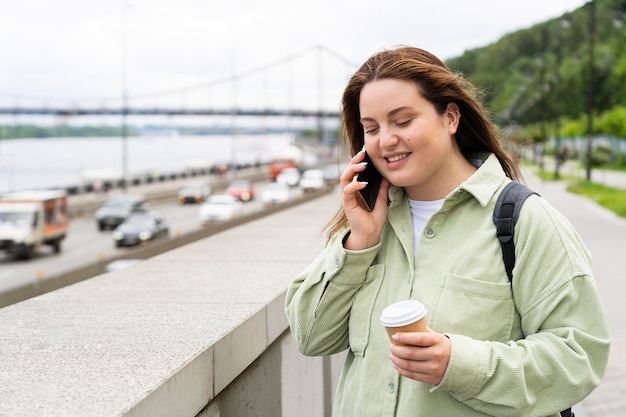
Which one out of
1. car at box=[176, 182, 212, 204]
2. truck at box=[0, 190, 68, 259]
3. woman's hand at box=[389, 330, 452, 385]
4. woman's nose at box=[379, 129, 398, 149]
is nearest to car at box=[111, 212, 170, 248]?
truck at box=[0, 190, 68, 259]

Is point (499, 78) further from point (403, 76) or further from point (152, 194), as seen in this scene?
point (403, 76)

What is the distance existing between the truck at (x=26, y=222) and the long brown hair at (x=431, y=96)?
26.4 meters

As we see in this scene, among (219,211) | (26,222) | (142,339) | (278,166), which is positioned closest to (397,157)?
(142,339)

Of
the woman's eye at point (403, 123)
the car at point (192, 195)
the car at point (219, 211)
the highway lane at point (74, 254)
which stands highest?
the woman's eye at point (403, 123)

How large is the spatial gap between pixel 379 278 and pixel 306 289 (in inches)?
8.0

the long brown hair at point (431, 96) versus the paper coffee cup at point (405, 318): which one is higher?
the long brown hair at point (431, 96)

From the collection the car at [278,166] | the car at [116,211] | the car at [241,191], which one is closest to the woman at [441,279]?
the car at [116,211]

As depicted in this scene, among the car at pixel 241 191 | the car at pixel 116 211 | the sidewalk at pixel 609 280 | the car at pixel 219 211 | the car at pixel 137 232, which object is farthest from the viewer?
the car at pixel 241 191

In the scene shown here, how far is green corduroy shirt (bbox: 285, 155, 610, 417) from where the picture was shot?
176 centimetres

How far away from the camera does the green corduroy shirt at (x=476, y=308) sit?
1758mm

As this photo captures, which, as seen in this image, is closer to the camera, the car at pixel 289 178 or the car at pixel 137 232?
the car at pixel 137 232

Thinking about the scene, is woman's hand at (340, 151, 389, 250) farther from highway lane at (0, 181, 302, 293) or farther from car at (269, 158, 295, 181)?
car at (269, 158, 295, 181)

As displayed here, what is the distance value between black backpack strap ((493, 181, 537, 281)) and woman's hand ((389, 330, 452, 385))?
248mm

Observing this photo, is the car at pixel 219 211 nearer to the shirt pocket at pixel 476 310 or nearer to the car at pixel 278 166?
the shirt pocket at pixel 476 310
